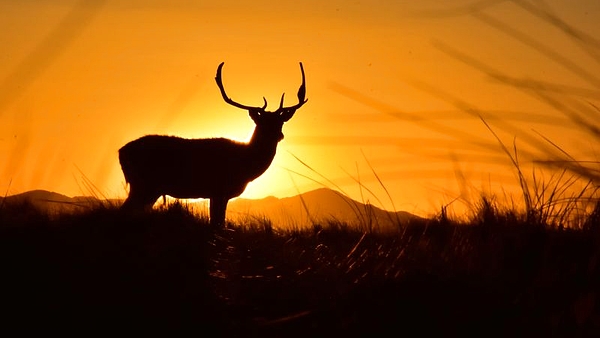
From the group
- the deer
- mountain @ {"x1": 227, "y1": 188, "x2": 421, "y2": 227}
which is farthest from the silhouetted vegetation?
the deer

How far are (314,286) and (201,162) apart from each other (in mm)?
9534

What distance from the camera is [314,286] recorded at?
3268 mm

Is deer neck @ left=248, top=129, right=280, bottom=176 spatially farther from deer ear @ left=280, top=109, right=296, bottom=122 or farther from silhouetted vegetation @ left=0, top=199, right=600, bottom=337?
silhouetted vegetation @ left=0, top=199, right=600, bottom=337

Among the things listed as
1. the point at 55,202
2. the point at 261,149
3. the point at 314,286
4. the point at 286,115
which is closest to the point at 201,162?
the point at 261,149

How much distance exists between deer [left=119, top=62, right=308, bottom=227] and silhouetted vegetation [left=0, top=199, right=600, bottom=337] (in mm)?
8094

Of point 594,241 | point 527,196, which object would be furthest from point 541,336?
point 527,196

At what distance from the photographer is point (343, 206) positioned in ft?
17.9

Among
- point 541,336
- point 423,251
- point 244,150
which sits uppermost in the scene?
point 244,150

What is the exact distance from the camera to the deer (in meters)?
12.6

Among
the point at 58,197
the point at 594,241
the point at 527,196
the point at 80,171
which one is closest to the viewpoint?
the point at 594,241

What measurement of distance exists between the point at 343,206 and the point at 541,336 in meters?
2.95

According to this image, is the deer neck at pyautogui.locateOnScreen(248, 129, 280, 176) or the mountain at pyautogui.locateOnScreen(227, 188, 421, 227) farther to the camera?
the deer neck at pyautogui.locateOnScreen(248, 129, 280, 176)

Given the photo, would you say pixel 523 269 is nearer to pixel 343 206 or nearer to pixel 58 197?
pixel 343 206

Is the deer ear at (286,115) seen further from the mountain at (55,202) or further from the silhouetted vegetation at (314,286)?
the silhouetted vegetation at (314,286)
